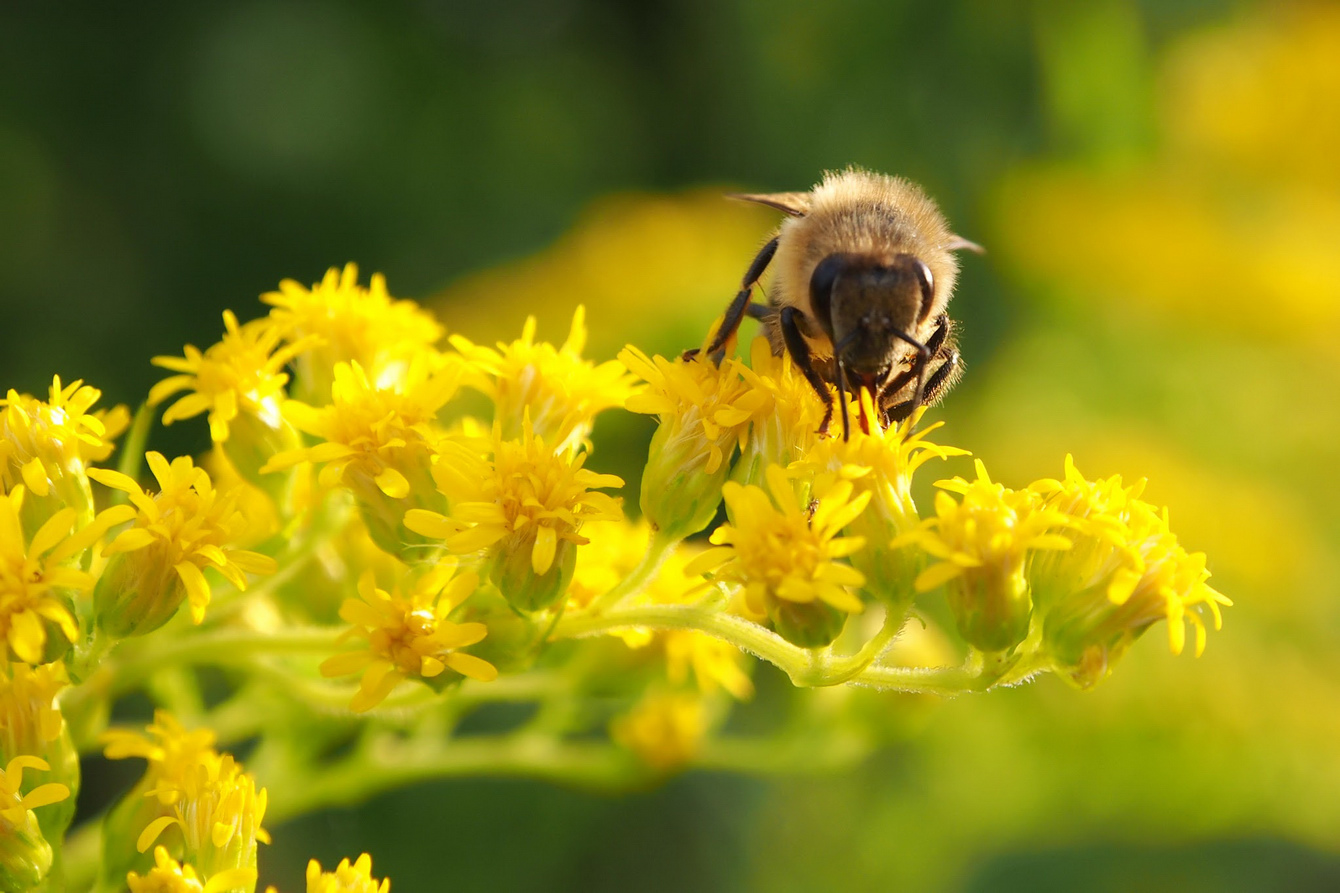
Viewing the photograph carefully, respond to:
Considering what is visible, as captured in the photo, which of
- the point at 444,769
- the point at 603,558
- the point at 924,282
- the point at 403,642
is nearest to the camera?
the point at 403,642

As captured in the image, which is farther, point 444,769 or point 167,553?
point 444,769

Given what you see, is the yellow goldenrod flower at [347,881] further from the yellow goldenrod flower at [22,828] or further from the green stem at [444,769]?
the green stem at [444,769]

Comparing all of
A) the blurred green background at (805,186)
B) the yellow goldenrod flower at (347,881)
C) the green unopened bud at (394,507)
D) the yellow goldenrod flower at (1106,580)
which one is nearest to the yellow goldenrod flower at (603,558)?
the green unopened bud at (394,507)

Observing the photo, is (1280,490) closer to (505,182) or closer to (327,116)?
(505,182)

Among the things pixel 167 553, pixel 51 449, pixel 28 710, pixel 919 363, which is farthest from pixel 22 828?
pixel 919 363

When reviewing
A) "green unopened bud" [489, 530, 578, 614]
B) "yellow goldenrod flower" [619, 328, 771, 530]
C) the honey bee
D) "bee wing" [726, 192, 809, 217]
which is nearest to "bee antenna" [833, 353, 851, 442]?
the honey bee

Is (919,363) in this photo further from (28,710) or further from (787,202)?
(28,710)

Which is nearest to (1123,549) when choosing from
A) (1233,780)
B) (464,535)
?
(464,535)
